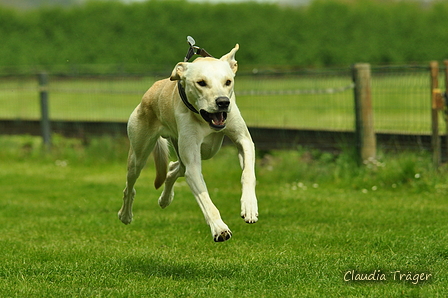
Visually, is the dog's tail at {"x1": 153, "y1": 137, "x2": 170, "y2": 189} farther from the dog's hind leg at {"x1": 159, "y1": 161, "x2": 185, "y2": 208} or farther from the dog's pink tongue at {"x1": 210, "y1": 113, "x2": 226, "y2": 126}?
the dog's pink tongue at {"x1": 210, "y1": 113, "x2": 226, "y2": 126}

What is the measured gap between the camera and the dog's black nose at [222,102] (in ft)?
14.7

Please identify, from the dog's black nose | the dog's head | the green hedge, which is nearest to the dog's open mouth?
the dog's head

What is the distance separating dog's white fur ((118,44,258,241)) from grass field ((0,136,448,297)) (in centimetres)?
53

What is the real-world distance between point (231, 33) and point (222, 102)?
25.1m

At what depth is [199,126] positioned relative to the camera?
4.88m

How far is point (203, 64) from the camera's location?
4.69 metres

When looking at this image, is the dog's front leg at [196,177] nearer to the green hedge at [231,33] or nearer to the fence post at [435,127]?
the fence post at [435,127]

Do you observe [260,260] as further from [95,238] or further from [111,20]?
[111,20]

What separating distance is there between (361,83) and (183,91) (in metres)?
4.49

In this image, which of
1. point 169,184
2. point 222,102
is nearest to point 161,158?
point 169,184

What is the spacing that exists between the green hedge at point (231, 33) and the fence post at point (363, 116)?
18.4 metres

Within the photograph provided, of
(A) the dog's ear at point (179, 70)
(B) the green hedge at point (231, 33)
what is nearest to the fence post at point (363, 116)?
(A) the dog's ear at point (179, 70)

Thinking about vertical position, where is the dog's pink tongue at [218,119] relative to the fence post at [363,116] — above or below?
above

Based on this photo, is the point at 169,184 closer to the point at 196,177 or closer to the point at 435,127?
the point at 196,177
